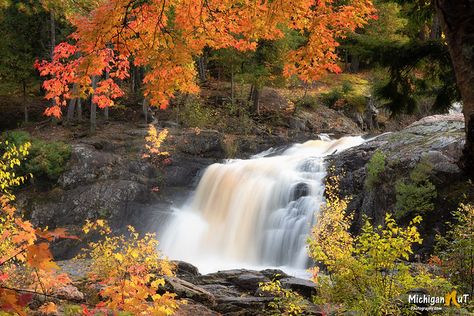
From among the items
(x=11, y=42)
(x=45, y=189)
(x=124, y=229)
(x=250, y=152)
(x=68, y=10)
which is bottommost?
(x=124, y=229)

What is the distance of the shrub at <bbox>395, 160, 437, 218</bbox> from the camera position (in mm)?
9352

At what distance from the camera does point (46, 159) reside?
1525 centimetres

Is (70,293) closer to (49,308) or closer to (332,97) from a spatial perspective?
(49,308)

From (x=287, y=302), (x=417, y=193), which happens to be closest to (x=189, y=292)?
(x=287, y=302)

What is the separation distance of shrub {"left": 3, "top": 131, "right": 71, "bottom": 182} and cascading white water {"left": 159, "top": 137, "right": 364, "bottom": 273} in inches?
193

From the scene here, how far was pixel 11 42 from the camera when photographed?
63.9 feet

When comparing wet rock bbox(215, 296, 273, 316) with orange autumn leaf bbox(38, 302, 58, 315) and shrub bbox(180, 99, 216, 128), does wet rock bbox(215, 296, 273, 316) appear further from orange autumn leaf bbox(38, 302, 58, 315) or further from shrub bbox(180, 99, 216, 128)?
shrub bbox(180, 99, 216, 128)

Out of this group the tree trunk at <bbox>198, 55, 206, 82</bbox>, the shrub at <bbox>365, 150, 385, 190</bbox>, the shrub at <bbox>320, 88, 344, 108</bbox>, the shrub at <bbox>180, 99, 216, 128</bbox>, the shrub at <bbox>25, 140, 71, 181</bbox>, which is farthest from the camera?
the tree trunk at <bbox>198, 55, 206, 82</bbox>

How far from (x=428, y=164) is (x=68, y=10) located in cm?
929

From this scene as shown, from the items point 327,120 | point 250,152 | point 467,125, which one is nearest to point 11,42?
point 250,152

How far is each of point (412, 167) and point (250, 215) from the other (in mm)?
5757

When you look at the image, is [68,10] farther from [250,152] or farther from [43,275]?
[250,152]

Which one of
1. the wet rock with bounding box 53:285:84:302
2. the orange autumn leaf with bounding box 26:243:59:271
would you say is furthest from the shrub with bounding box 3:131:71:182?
the orange autumn leaf with bounding box 26:243:59:271

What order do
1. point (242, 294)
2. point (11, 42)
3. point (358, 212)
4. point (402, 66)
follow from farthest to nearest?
point (11, 42), point (358, 212), point (242, 294), point (402, 66)
